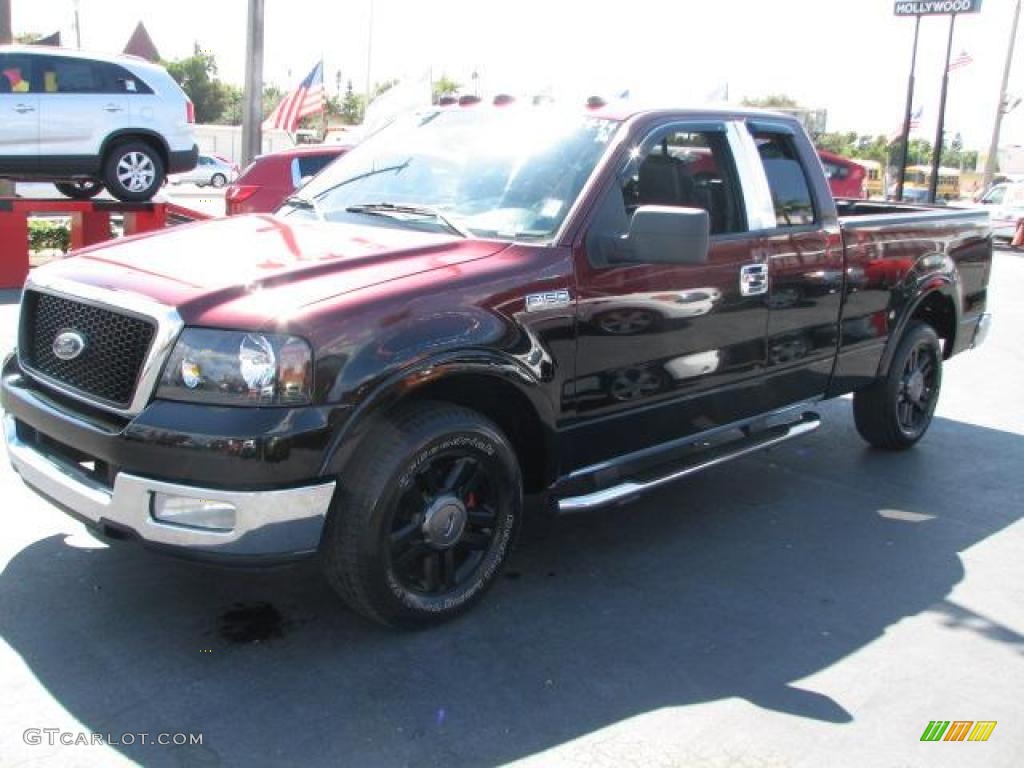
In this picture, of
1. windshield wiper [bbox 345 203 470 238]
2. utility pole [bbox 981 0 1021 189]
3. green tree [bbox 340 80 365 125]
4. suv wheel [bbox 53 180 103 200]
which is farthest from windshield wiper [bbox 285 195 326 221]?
green tree [bbox 340 80 365 125]

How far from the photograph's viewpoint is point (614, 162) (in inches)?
167

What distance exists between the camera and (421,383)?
3486mm

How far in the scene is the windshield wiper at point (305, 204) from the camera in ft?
15.0

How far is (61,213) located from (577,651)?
9.87 meters

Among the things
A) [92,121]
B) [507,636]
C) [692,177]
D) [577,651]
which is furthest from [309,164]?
[577,651]

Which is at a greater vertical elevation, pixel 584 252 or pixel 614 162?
pixel 614 162

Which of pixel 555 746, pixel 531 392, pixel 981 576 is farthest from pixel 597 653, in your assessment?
pixel 981 576

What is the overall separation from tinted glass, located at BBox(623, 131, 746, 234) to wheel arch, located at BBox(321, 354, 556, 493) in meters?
1.02

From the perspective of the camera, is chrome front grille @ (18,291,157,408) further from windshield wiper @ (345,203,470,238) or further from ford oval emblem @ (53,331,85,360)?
windshield wiper @ (345,203,470,238)

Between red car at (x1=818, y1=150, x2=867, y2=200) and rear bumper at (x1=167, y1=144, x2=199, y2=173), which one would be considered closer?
rear bumper at (x1=167, y1=144, x2=199, y2=173)

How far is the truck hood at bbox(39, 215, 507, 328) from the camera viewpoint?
10.9ft

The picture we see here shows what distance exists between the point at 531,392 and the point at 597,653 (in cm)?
96

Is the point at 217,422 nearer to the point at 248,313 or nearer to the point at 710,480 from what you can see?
the point at 248,313

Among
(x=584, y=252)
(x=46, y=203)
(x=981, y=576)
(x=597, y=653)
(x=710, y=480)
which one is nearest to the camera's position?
(x=597, y=653)
